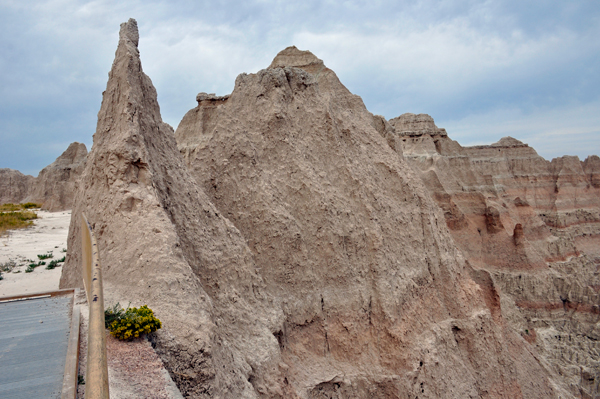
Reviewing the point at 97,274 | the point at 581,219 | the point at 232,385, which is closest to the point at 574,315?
the point at 581,219

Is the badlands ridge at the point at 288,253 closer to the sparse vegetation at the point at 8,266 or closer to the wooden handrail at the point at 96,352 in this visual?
the wooden handrail at the point at 96,352

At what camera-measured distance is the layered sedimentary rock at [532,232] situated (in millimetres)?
26578

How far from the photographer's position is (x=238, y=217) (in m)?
9.45

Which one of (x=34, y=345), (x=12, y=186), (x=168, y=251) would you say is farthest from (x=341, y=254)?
(x=12, y=186)

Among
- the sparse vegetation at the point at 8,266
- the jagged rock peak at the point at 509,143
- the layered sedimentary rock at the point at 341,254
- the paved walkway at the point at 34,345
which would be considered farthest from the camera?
the jagged rock peak at the point at 509,143

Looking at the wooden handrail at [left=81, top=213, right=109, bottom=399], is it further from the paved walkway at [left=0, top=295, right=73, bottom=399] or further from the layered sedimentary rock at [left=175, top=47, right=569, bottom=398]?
the layered sedimentary rock at [left=175, top=47, right=569, bottom=398]

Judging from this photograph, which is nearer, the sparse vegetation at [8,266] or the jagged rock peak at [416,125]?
the sparse vegetation at [8,266]

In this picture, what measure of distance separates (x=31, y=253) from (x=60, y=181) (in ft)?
105

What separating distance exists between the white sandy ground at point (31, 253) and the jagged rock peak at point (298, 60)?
10688 millimetres

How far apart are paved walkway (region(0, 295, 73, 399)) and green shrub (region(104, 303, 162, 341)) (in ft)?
1.90

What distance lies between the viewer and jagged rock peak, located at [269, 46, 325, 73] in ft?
46.2

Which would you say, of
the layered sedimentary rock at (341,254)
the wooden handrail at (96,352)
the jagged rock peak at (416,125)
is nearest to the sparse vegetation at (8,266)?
the layered sedimentary rock at (341,254)

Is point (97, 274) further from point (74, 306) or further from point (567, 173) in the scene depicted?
point (567, 173)

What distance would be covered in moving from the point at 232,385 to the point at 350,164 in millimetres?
7260
